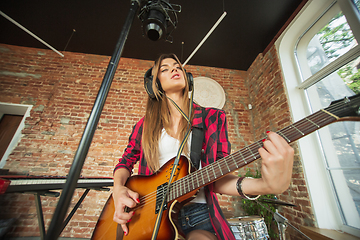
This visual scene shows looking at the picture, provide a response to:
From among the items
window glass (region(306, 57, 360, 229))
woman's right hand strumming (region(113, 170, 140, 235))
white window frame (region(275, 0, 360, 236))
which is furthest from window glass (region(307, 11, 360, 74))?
woman's right hand strumming (region(113, 170, 140, 235))

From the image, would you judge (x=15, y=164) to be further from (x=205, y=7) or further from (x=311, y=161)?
(x=311, y=161)

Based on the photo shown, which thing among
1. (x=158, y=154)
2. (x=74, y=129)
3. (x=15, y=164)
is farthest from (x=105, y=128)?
(x=158, y=154)

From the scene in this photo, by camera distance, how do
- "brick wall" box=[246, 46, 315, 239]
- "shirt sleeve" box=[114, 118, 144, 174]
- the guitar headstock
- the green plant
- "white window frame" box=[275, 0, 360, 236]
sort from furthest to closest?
the green plant
"brick wall" box=[246, 46, 315, 239]
"white window frame" box=[275, 0, 360, 236]
"shirt sleeve" box=[114, 118, 144, 174]
the guitar headstock

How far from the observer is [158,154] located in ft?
3.77

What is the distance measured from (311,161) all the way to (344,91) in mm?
1095

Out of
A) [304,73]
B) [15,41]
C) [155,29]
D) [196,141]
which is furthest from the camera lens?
[15,41]

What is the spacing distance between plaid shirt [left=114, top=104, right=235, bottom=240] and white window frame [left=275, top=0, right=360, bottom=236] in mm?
2058

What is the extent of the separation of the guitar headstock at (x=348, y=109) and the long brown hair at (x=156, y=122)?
0.84 m

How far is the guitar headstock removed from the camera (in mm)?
707

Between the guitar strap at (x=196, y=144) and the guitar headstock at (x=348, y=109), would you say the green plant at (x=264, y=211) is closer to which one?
the guitar strap at (x=196, y=144)

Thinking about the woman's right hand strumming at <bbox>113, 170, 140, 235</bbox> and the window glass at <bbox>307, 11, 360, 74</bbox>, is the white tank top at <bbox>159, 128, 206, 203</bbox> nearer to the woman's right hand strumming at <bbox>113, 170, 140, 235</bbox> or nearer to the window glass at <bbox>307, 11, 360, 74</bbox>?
the woman's right hand strumming at <bbox>113, 170, 140, 235</bbox>

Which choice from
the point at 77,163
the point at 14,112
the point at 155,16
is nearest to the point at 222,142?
the point at 77,163

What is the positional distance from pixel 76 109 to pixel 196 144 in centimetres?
357

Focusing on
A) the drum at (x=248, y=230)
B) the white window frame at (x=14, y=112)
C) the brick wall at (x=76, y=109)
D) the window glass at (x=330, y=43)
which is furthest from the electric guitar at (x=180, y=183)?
the white window frame at (x=14, y=112)
